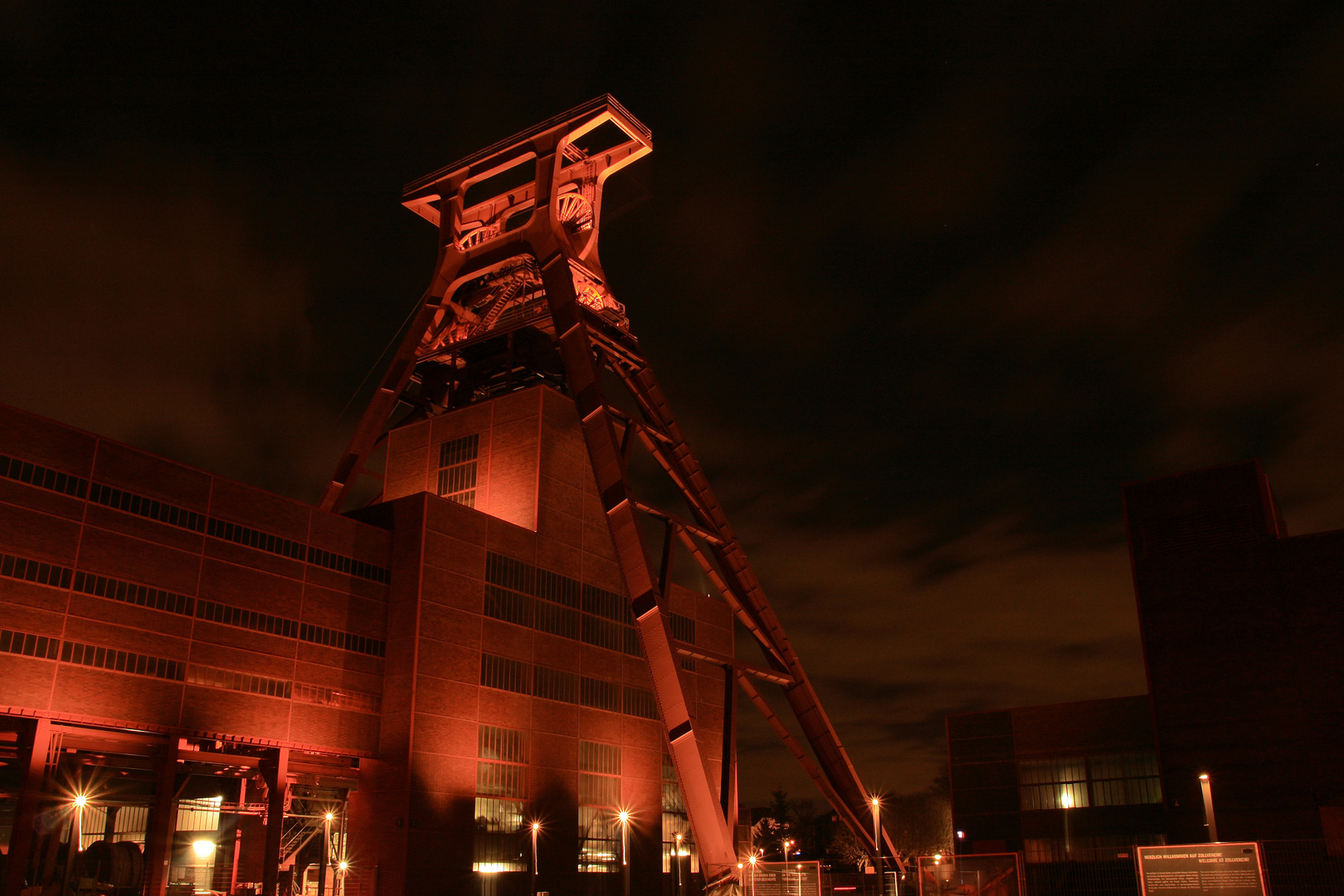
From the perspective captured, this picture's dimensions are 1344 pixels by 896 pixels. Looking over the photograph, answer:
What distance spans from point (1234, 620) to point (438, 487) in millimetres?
36146

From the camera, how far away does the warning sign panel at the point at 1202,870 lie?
16391 mm

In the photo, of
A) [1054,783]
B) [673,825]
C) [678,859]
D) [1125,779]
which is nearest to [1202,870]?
[673,825]

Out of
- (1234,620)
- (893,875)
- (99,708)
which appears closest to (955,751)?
(1234,620)

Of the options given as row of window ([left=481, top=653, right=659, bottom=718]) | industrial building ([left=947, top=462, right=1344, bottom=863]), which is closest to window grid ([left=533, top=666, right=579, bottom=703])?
row of window ([left=481, top=653, right=659, bottom=718])

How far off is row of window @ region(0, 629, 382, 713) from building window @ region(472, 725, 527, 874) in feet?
15.6

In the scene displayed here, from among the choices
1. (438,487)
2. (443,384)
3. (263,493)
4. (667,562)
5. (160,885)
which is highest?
(443,384)

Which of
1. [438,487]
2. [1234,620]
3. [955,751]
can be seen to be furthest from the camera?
[955,751]

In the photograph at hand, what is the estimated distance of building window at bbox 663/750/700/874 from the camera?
161 feet

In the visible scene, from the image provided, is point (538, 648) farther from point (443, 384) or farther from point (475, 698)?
point (443, 384)

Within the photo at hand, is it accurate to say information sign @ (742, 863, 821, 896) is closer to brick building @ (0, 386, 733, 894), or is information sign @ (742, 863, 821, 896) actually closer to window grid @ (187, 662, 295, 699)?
brick building @ (0, 386, 733, 894)

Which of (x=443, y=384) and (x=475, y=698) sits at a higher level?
(x=443, y=384)

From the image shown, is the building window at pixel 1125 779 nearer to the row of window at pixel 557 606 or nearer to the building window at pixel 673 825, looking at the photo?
the building window at pixel 673 825

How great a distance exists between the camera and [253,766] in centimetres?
3491

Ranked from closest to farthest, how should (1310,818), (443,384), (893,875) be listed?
(893,875), (1310,818), (443,384)
